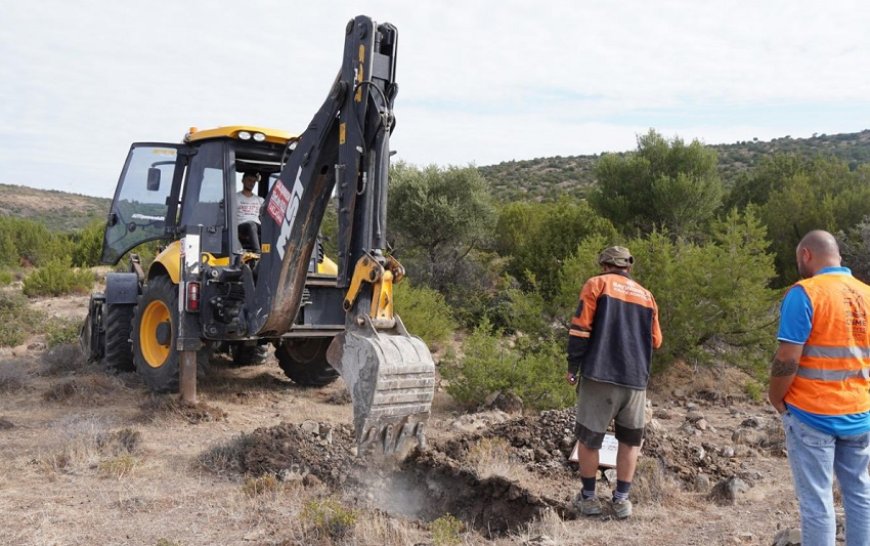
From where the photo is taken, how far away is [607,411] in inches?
202

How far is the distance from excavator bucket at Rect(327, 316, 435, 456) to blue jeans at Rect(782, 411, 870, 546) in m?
2.27

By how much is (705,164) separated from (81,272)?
16.6 metres

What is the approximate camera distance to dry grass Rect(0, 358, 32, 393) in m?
8.89

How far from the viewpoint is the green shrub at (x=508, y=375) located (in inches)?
317

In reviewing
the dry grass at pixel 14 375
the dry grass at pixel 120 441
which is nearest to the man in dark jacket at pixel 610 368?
the dry grass at pixel 120 441

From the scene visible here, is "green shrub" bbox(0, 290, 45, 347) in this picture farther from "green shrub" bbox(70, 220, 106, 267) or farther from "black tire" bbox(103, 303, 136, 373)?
"green shrub" bbox(70, 220, 106, 267)

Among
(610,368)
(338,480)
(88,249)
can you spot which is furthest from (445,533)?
(88,249)

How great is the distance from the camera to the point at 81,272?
19625 millimetres

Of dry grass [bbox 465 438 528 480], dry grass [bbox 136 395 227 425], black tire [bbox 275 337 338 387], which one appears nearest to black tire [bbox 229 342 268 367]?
black tire [bbox 275 337 338 387]

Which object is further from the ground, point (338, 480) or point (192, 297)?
point (192, 297)

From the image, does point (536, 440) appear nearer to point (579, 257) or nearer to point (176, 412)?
point (176, 412)

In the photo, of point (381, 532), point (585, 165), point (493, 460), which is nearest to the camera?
point (381, 532)

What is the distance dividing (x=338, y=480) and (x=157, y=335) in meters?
3.72

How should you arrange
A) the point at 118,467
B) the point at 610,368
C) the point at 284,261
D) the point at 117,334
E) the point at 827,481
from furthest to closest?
the point at 117,334 < the point at 284,261 < the point at 118,467 < the point at 610,368 < the point at 827,481
